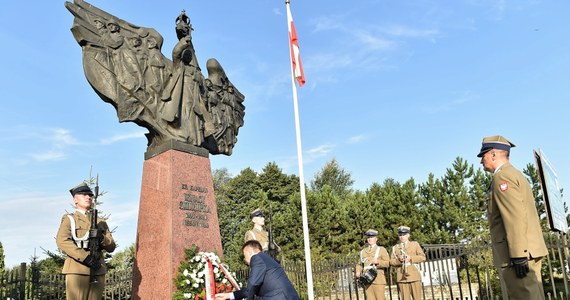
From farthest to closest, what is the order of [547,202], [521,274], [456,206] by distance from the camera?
[456,206] < [547,202] < [521,274]

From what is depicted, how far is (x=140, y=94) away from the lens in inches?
305

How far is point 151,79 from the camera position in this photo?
8.03 metres

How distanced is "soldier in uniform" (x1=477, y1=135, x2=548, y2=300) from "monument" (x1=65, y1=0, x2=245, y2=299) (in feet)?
14.8

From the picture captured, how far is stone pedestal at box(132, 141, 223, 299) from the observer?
23.2ft

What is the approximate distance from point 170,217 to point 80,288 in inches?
79.0

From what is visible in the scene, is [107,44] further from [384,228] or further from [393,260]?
[384,228]

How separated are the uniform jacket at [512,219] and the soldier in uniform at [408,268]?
4.28 meters

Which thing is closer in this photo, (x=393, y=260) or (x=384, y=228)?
(x=393, y=260)

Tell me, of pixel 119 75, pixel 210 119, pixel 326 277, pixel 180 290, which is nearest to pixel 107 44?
pixel 119 75

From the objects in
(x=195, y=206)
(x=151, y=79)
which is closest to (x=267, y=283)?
(x=195, y=206)

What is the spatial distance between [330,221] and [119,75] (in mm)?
21487

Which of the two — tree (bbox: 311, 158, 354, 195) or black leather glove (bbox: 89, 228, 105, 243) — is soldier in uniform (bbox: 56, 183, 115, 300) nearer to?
black leather glove (bbox: 89, 228, 105, 243)

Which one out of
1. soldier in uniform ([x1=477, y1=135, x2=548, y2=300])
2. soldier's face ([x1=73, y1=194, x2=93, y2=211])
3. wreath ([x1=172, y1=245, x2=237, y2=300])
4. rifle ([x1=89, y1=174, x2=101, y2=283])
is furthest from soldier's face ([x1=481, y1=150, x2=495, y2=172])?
soldier's face ([x1=73, y1=194, x2=93, y2=211])

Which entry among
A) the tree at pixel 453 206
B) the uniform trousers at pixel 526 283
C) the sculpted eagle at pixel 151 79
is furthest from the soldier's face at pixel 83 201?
the tree at pixel 453 206
